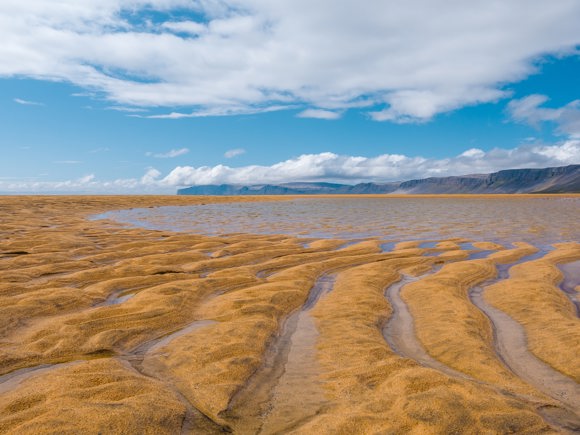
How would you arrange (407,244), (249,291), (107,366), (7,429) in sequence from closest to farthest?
1. (7,429)
2. (107,366)
3. (249,291)
4. (407,244)

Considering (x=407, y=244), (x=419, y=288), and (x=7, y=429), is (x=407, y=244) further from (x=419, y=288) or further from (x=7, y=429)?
(x=7, y=429)

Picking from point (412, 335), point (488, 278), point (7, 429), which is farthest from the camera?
point (488, 278)

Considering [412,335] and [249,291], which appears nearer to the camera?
[412,335]

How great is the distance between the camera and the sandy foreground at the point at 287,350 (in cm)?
447

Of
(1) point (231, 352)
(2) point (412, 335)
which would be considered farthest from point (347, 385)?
(2) point (412, 335)

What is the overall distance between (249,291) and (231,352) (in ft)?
12.2

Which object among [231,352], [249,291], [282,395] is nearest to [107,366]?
[231,352]

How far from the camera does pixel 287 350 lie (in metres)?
6.66

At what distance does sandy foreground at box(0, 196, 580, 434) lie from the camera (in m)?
4.47

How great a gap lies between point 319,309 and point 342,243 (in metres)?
11.5

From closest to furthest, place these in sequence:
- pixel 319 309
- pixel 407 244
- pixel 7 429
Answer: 1. pixel 7 429
2. pixel 319 309
3. pixel 407 244

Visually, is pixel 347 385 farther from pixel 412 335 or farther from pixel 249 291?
pixel 249 291

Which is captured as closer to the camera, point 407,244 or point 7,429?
point 7,429

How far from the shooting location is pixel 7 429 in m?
4.12
